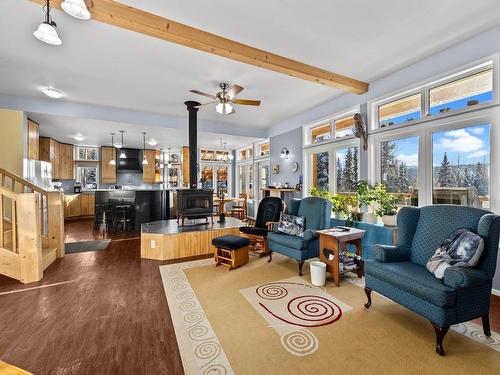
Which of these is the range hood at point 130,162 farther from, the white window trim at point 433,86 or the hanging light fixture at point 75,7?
Answer: the white window trim at point 433,86

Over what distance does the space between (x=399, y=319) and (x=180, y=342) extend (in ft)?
6.66

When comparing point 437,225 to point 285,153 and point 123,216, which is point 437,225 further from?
point 123,216

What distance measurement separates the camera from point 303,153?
233 inches

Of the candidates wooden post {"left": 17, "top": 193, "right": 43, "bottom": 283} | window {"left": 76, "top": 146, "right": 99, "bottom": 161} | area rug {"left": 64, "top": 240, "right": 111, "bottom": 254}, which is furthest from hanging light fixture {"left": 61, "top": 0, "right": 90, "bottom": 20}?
window {"left": 76, "top": 146, "right": 99, "bottom": 161}

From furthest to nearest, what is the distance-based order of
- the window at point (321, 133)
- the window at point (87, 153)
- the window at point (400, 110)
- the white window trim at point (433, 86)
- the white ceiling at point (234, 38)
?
the window at point (87, 153) < the window at point (321, 133) < the window at point (400, 110) < the white window trim at point (433, 86) < the white ceiling at point (234, 38)

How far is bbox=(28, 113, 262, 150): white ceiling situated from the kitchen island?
65.5 inches

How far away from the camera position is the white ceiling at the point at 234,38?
2.37 m

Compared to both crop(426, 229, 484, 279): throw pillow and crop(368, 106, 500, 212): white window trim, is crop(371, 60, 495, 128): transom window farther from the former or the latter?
crop(426, 229, 484, 279): throw pillow

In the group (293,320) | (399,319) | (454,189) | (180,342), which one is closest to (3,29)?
(180,342)

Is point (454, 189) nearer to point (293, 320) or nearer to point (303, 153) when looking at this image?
point (293, 320)

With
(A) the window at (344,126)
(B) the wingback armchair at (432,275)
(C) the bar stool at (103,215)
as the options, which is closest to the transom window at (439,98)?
(A) the window at (344,126)

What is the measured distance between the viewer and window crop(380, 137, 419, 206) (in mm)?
3646

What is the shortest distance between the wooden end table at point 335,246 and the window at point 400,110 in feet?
6.74

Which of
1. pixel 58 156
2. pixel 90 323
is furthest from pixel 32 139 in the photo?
pixel 90 323
